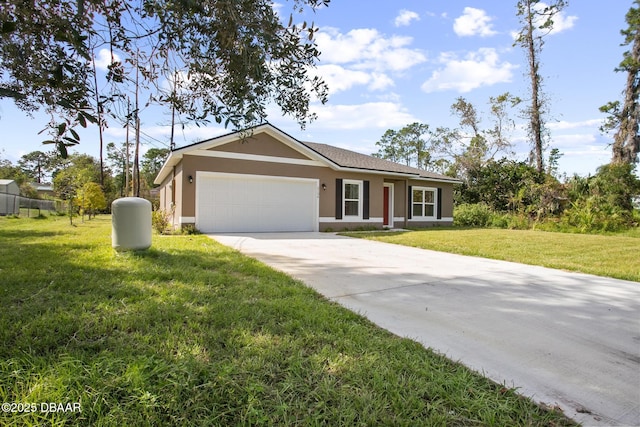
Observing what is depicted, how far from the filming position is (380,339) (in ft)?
8.95

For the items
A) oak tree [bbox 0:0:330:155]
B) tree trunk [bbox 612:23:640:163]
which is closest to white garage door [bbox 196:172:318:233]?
oak tree [bbox 0:0:330:155]

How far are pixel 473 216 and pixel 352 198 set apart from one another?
26.2 feet

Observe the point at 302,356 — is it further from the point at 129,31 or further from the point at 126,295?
the point at 129,31

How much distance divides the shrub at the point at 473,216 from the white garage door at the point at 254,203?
975 centimetres

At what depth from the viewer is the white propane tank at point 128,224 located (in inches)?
233

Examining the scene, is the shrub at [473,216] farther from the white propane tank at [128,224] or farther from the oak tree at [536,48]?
the white propane tank at [128,224]

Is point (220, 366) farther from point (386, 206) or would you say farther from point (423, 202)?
point (423, 202)

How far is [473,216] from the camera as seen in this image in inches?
734

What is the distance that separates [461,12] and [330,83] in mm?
7628

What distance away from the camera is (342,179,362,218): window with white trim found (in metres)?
14.8

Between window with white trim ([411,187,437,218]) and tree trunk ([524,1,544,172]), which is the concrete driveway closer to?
window with white trim ([411,187,437,218])

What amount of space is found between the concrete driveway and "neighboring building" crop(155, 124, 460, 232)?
242 inches

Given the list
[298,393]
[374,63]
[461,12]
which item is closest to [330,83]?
[298,393]

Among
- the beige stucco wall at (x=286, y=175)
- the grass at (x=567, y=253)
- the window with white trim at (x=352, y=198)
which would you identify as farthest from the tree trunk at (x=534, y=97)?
the grass at (x=567, y=253)
